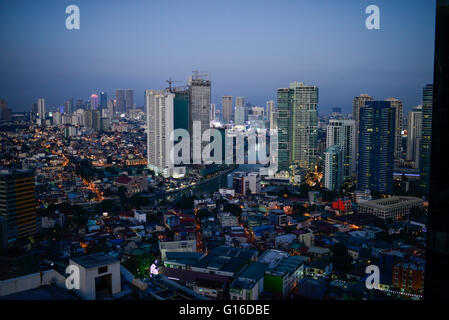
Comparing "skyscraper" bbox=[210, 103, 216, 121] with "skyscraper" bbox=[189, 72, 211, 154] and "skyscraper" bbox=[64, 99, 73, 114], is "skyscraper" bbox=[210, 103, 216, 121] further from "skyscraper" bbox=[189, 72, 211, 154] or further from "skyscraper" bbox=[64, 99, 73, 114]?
"skyscraper" bbox=[64, 99, 73, 114]

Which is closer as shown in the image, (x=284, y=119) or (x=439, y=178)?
(x=439, y=178)

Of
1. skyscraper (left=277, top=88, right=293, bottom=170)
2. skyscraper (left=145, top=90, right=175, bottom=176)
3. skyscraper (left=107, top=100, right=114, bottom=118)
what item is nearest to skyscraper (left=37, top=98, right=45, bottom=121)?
skyscraper (left=145, top=90, right=175, bottom=176)

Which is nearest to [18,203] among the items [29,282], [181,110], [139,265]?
[139,265]

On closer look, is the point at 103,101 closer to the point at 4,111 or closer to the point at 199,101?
the point at 199,101

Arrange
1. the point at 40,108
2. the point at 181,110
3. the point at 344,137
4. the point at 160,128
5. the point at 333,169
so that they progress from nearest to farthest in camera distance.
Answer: the point at 333,169
the point at 40,108
the point at 344,137
the point at 160,128
the point at 181,110

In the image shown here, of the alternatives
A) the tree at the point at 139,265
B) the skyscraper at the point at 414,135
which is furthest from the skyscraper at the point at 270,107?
the tree at the point at 139,265
